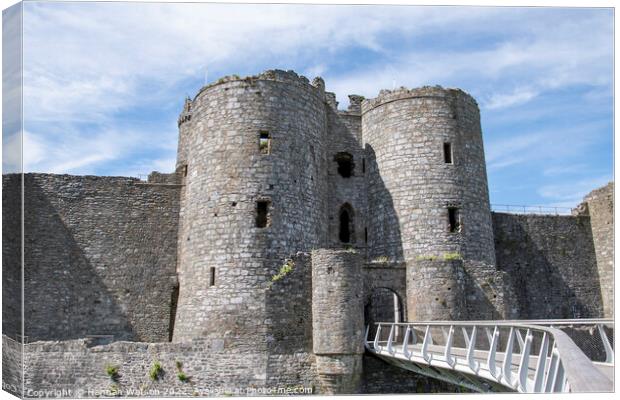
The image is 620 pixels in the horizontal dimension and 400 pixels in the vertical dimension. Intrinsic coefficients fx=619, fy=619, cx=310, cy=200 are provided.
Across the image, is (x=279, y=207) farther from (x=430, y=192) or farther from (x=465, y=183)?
(x=465, y=183)

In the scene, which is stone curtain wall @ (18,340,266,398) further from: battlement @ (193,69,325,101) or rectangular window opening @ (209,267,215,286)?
battlement @ (193,69,325,101)

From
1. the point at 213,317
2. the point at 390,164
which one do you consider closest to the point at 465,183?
the point at 390,164

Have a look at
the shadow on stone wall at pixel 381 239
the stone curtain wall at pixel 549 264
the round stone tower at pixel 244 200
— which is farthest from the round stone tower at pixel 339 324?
the stone curtain wall at pixel 549 264

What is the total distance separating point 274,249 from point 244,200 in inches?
70.5

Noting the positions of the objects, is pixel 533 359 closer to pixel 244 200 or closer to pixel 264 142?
pixel 244 200

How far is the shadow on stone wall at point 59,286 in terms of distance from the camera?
20234 mm

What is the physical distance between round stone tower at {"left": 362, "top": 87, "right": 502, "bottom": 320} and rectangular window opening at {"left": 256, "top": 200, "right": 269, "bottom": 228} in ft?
16.0

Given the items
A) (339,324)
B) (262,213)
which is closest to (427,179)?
(262,213)

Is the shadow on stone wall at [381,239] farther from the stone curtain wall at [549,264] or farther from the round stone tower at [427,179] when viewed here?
the stone curtain wall at [549,264]

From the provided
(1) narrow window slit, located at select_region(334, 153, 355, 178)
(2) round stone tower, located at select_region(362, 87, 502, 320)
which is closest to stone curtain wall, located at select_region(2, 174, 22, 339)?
(1) narrow window slit, located at select_region(334, 153, 355, 178)

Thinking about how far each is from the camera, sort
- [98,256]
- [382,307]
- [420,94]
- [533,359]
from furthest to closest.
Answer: [420,94]
[382,307]
[98,256]
[533,359]

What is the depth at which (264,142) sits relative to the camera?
65.8 ft

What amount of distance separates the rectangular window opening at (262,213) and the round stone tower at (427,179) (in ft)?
16.0

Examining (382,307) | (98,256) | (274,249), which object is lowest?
(382,307)
